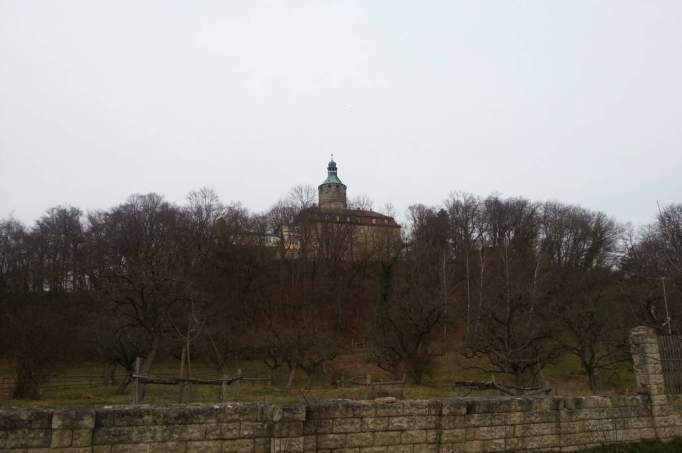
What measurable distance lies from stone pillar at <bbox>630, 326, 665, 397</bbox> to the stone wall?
2cm

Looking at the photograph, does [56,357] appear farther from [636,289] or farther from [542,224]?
[542,224]

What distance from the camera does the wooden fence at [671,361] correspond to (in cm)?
1093

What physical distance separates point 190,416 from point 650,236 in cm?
4550

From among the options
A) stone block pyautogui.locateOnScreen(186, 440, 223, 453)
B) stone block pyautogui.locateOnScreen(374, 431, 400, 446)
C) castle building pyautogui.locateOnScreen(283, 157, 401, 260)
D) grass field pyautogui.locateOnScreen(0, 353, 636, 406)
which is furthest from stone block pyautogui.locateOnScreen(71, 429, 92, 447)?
castle building pyautogui.locateOnScreen(283, 157, 401, 260)

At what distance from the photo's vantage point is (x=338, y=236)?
47344 mm

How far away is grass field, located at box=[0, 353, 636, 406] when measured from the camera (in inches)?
776

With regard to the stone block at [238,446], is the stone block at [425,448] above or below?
below

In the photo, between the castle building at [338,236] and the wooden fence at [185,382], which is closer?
the wooden fence at [185,382]

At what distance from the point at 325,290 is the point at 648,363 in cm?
3332

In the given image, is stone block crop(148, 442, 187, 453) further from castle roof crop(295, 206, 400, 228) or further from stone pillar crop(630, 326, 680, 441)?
castle roof crop(295, 206, 400, 228)

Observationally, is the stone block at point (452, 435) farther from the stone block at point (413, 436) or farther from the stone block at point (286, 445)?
the stone block at point (286, 445)

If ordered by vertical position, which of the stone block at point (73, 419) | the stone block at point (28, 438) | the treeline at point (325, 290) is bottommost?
the stone block at point (28, 438)

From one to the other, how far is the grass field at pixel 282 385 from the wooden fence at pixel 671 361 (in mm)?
5265

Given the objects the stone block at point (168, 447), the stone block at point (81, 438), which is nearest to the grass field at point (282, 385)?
the stone block at point (168, 447)
